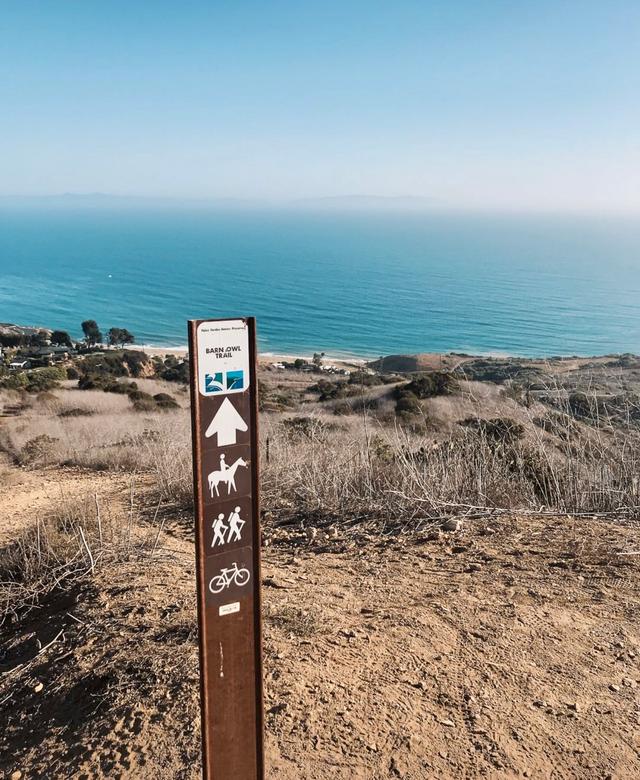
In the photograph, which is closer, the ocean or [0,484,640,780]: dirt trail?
[0,484,640,780]: dirt trail

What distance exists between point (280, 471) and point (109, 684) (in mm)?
3502

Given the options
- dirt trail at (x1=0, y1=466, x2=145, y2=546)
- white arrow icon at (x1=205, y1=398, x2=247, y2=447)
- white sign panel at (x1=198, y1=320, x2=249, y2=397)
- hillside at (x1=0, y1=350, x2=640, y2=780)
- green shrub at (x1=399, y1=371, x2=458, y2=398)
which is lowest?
green shrub at (x1=399, y1=371, x2=458, y2=398)

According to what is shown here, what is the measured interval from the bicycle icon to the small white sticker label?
58 mm

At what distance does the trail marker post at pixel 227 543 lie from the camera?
207 cm

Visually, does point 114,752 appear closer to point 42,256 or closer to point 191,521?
point 191,521

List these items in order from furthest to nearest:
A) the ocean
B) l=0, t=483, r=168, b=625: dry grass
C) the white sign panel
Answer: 1. the ocean
2. l=0, t=483, r=168, b=625: dry grass
3. the white sign panel

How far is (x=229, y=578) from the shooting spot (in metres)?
2.21

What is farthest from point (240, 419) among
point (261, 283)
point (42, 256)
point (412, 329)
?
point (42, 256)

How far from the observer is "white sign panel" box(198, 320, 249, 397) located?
2.04 meters

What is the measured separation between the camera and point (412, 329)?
189ft

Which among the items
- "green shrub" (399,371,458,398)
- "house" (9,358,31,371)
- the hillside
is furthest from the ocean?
the hillside

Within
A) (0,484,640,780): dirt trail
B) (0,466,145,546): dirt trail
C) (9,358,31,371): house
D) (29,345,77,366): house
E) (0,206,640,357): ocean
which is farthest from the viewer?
(0,206,640,357): ocean

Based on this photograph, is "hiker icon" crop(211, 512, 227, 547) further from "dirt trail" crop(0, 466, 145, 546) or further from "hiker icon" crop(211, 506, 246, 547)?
"dirt trail" crop(0, 466, 145, 546)

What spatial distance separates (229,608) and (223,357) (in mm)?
829
